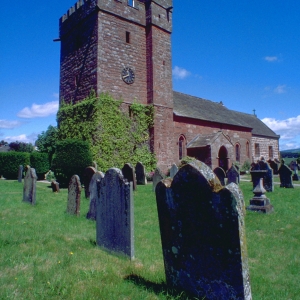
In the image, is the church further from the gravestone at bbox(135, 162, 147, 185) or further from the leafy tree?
the leafy tree

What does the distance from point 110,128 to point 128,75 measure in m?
4.37

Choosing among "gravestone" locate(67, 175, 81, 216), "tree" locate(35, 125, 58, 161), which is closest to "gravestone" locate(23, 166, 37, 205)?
"gravestone" locate(67, 175, 81, 216)

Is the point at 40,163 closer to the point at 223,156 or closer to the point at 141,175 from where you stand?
the point at 141,175

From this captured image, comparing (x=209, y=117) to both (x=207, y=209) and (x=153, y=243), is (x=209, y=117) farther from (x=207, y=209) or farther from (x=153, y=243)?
(x=207, y=209)

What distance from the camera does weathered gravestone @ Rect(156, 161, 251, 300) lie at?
107 inches

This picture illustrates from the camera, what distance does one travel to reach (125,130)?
19.4 m

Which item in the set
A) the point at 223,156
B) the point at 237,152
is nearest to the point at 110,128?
the point at 223,156

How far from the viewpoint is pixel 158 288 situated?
11.0ft

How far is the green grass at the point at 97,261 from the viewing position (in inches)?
128

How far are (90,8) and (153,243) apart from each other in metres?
18.9

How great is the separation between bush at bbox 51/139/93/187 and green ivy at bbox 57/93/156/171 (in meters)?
1.70

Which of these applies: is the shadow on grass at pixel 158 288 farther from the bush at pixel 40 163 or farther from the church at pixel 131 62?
the bush at pixel 40 163

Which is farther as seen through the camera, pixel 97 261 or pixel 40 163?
pixel 40 163

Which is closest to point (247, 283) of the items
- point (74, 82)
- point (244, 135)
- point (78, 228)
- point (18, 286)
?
point (18, 286)
